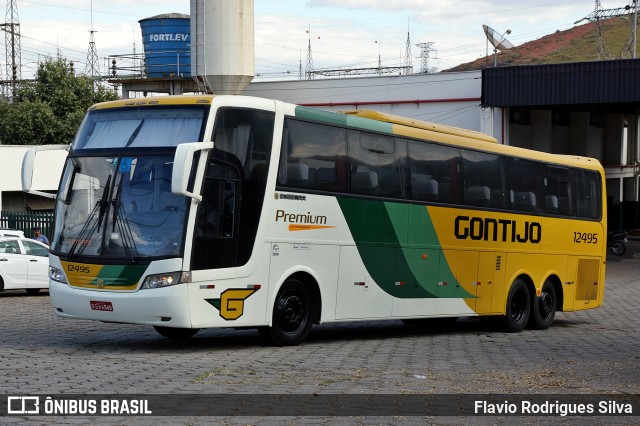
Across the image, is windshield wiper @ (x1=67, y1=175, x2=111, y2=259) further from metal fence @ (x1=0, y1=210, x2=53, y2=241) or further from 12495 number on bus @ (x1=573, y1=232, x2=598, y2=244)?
metal fence @ (x1=0, y1=210, x2=53, y2=241)

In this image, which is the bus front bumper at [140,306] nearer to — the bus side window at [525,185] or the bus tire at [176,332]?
the bus tire at [176,332]

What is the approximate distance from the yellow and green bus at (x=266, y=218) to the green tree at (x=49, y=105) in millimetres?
50700

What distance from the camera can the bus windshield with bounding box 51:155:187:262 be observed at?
14.0 m

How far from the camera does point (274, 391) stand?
10.6 m

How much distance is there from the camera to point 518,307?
859 inches

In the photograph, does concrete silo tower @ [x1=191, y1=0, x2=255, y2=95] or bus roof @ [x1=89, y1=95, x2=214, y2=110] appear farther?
concrete silo tower @ [x1=191, y1=0, x2=255, y2=95]

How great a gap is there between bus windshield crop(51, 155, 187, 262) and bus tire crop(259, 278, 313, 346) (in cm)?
209

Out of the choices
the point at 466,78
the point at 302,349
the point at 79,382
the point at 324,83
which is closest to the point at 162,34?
the point at 324,83

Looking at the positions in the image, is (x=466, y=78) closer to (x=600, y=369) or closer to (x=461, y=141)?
(x=461, y=141)

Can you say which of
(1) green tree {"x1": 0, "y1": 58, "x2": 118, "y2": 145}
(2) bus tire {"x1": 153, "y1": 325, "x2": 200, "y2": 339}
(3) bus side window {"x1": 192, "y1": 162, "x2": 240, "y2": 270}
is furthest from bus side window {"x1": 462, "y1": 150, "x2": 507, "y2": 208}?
(1) green tree {"x1": 0, "y1": 58, "x2": 118, "y2": 145}

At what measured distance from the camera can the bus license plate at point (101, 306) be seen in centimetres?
1417

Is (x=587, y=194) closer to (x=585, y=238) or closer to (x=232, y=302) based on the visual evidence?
(x=585, y=238)

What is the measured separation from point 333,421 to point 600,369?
541 centimetres

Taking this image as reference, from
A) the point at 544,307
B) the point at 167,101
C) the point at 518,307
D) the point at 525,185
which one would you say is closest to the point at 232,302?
the point at 167,101
